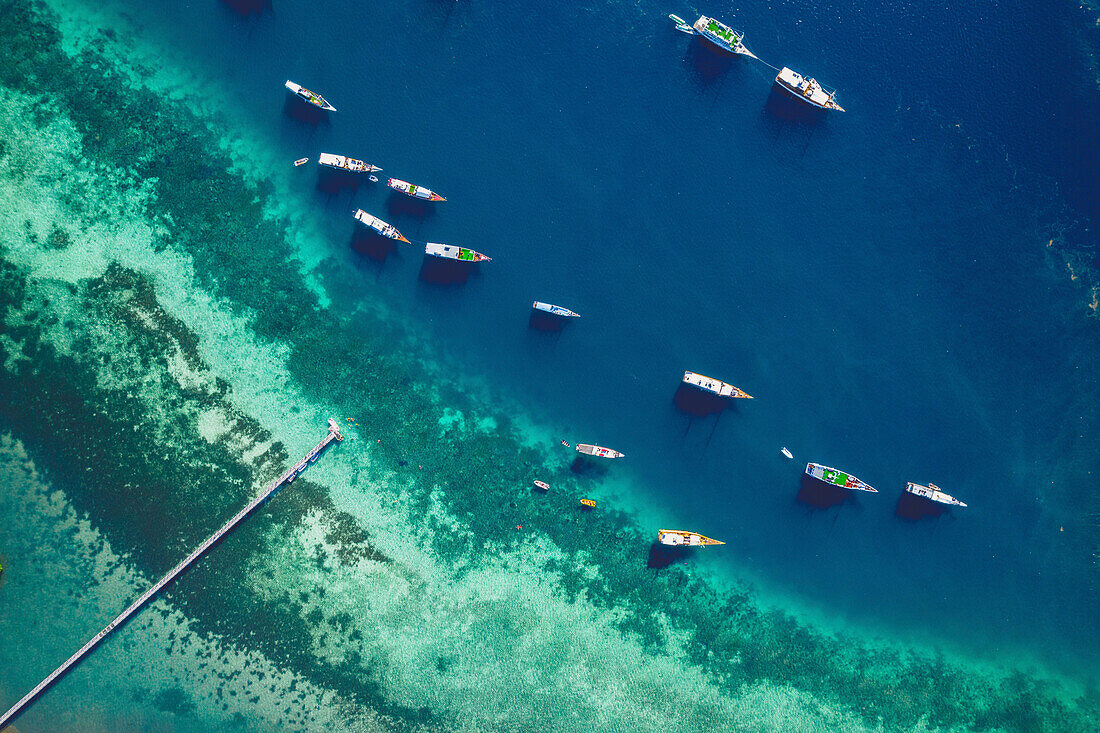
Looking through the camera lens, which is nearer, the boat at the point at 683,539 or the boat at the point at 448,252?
the boat at the point at 448,252

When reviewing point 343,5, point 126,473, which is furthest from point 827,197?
point 126,473

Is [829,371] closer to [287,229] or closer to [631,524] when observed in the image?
[631,524]

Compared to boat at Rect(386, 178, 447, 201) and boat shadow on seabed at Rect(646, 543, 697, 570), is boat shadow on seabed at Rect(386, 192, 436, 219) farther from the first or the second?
boat shadow on seabed at Rect(646, 543, 697, 570)

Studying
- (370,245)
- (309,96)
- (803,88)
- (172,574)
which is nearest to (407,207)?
(370,245)

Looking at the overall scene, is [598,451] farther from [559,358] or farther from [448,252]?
[448,252]

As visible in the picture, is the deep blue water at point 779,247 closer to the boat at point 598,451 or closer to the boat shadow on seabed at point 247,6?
the boat shadow on seabed at point 247,6

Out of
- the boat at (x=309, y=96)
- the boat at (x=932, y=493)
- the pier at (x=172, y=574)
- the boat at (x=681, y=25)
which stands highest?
the boat at (x=681, y=25)

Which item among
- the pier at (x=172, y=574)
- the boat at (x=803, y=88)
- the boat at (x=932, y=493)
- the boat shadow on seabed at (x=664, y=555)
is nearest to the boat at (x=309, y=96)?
the pier at (x=172, y=574)
